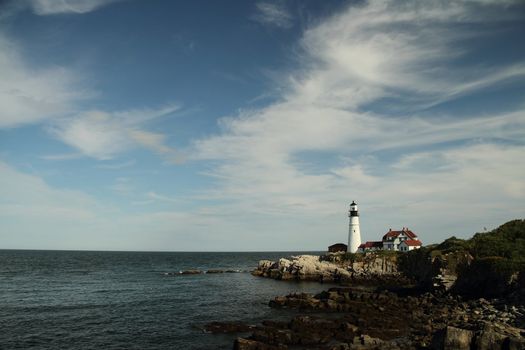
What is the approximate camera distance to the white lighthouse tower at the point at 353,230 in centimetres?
9206

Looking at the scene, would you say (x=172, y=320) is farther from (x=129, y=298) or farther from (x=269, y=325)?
(x=129, y=298)

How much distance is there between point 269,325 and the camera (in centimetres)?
3341

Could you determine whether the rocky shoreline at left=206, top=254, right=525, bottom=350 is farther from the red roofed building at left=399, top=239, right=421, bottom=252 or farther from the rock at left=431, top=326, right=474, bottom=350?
the red roofed building at left=399, top=239, right=421, bottom=252

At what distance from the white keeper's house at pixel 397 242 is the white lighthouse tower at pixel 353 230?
2.54 metres

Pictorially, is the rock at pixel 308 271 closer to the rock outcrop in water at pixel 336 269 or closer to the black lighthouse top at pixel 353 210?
the rock outcrop in water at pixel 336 269

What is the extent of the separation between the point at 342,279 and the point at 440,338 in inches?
1903

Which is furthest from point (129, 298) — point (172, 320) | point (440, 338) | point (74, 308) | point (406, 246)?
point (406, 246)

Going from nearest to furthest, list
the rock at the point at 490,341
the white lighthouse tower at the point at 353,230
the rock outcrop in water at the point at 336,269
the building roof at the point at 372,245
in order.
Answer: the rock at the point at 490,341, the rock outcrop in water at the point at 336,269, the white lighthouse tower at the point at 353,230, the building roof at the point at 372,245

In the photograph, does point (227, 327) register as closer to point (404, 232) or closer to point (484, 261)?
point (484, 261)

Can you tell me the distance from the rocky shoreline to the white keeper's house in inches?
1415

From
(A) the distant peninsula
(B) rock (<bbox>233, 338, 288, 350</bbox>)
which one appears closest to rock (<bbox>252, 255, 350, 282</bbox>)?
(A) the distant peninsula

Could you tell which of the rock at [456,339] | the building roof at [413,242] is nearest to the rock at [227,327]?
the rock at [456,339]

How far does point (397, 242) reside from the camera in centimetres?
9738

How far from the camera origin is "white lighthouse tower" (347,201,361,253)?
92062 millimetres
